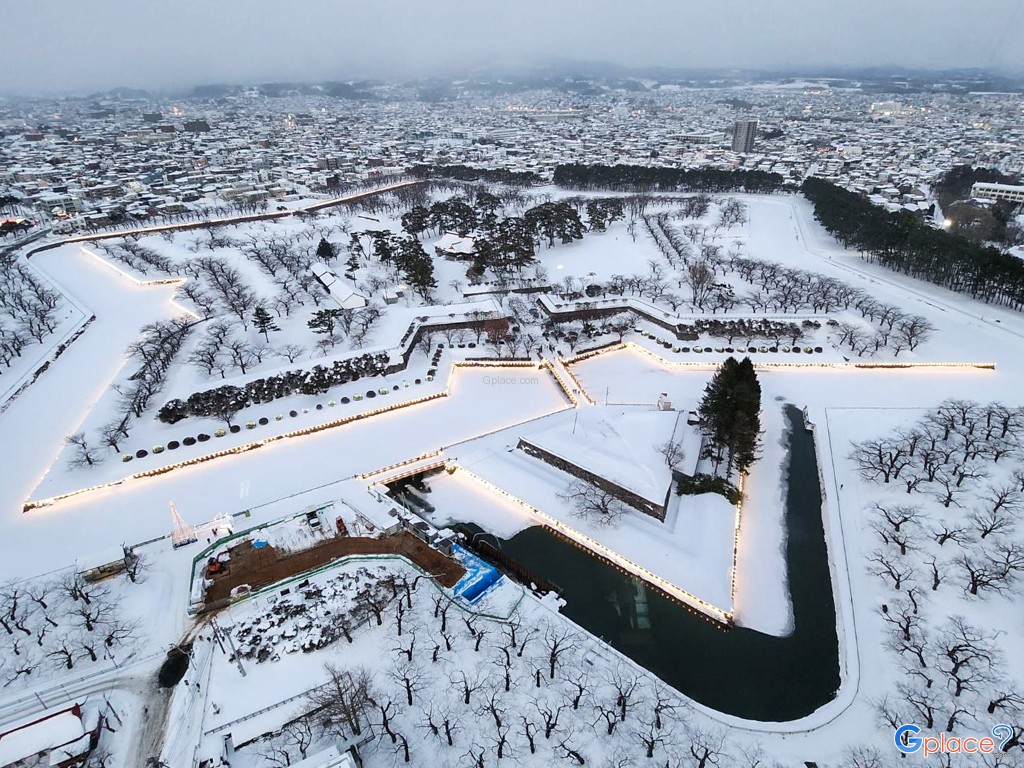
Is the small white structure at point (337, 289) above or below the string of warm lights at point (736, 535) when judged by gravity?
above

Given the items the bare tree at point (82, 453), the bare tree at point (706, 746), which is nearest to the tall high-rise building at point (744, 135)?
the bare tree at point (706, 746)

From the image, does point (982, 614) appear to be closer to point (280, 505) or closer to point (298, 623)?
point (298, 623)

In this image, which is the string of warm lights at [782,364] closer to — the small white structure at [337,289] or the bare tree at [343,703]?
the small white structure at [337,289]

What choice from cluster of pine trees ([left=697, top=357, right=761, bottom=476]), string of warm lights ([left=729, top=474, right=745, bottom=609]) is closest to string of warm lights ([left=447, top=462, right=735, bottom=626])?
string of warm lights ([left=729, top=474, right=745, bottom=609])

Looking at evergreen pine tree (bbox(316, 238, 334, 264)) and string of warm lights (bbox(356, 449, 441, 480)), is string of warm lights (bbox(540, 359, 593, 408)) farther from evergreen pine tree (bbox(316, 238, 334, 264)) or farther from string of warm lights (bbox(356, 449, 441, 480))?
evergreen pine tree (bbox(316, 238, 334, 264))

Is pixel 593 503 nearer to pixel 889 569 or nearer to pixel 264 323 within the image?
pixel 889 569

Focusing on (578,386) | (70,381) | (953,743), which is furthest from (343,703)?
(70,381)
